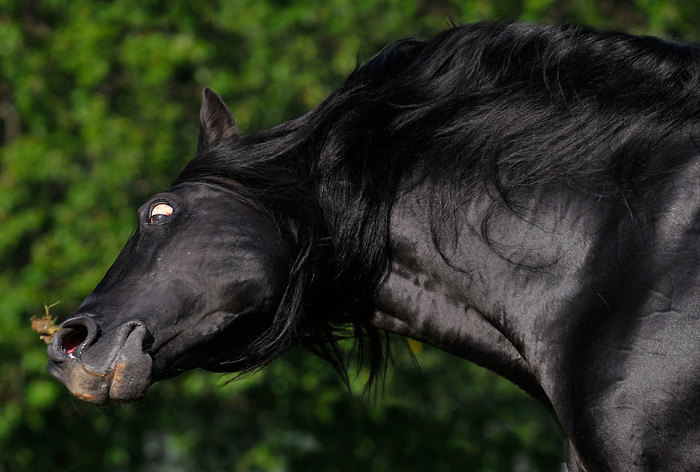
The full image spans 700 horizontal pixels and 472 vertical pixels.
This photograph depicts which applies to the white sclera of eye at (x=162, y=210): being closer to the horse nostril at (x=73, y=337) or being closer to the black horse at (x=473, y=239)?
the black horse at (x=473, y=239)

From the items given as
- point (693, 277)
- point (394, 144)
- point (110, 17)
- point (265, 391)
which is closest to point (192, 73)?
point (110, 17)

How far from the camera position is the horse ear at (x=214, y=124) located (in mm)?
2475

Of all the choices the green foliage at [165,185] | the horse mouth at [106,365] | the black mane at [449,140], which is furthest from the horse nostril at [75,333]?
the green foliage at [165,185]

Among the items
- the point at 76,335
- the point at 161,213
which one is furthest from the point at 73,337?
the point at 161,213

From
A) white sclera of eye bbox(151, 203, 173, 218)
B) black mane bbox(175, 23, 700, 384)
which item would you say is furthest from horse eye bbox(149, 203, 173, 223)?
black mane bbox(175, 23, 700, 384)

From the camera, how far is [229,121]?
2512 mm

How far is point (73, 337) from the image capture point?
2.04 metres

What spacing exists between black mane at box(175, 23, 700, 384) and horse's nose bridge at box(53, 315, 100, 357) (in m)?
0.40

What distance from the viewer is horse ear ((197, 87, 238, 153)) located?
2.47 m

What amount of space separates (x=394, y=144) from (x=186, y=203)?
52cm

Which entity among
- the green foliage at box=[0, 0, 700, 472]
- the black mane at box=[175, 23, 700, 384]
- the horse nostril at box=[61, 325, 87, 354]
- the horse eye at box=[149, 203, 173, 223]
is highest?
the horse eye at box=[149, 203, 173, 223]

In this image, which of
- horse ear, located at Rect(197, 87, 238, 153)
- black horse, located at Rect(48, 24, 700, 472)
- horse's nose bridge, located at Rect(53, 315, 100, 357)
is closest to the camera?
black horse, located at Rect(48, 24, 700, 472)

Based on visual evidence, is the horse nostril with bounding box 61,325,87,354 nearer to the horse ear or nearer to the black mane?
the black mane

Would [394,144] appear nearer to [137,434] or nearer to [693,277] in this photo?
[693,277]
